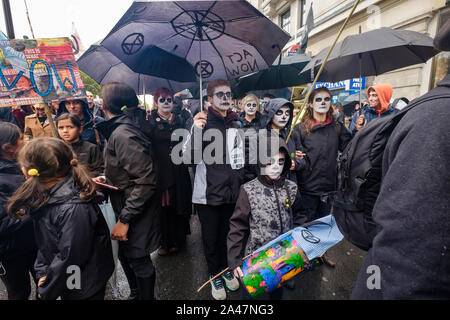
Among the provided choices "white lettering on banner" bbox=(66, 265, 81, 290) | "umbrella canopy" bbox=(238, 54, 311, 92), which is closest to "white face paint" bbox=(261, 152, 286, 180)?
"white lettering on banner" bbox=(66, 265, 81, 290)

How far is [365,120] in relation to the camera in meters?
3.95

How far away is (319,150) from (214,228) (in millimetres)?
1517

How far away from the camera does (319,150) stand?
263 cm

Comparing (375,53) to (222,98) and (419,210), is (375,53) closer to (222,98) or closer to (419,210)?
(222,98)

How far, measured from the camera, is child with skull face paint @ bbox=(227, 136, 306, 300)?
6.07 ft

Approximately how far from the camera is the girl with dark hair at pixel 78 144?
2.32 metres

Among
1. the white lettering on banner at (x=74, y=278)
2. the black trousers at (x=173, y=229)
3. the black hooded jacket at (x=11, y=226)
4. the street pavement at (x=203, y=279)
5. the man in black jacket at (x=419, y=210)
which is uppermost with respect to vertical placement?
the man in black jacket at (x=419, y=210)

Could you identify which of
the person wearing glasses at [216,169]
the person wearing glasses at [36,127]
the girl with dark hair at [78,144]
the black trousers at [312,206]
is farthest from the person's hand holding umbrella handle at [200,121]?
the person wearing glasses at [36,127]

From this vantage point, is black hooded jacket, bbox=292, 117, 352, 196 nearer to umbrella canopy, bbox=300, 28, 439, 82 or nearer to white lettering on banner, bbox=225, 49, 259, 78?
umbrella canopy, bbox=300, 28, 439, 82

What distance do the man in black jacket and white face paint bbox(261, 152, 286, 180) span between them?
3.80 ft

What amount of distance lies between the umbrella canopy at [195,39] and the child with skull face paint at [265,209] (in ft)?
3.61

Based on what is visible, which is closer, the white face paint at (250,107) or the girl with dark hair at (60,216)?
the girl with dark hair at (60,216)

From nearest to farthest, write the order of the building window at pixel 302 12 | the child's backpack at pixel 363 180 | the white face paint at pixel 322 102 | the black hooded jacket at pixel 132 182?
the child's backpack at pixel 363 180 < the black hooded jacket at pixel 132 182 < the white face paint at pixel 322 102 < the building window at pixel 302 12

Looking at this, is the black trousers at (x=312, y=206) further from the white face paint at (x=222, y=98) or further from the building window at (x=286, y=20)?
the building window at (x=286, y=20)
